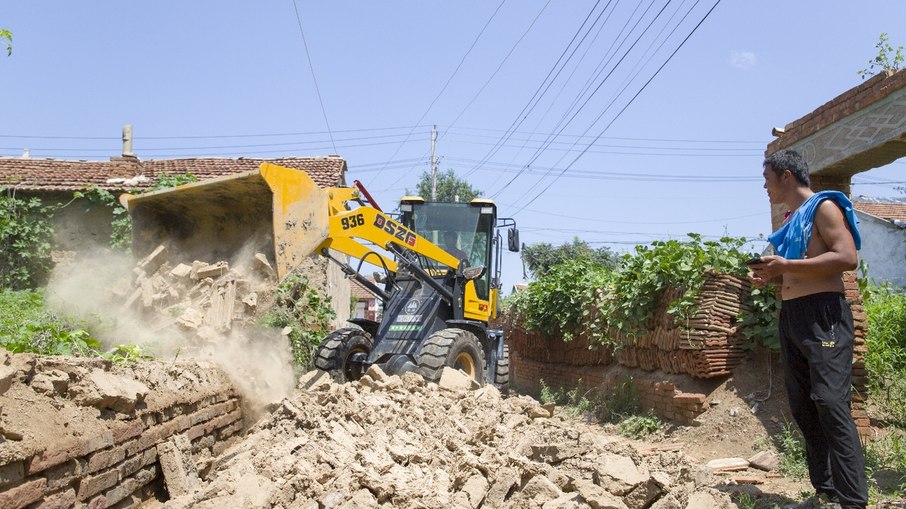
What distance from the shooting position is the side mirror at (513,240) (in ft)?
31.8

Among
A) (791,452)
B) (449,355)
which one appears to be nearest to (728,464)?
(791,452)

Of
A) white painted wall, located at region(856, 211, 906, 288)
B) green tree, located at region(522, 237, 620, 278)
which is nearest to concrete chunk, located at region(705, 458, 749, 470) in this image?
white painted wall, located at region(856, 211, 906, 288)

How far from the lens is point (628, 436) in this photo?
7871 mm

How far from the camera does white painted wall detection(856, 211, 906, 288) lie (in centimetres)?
1994

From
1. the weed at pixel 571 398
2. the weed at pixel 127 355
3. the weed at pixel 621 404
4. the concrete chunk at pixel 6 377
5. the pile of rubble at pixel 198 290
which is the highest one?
the pile of rubble at pixel 198 290

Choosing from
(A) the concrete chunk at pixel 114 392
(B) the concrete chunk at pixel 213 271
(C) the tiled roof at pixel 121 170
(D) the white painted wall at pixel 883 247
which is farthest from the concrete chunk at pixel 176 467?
(D) the white painted wall at pixel 883 247

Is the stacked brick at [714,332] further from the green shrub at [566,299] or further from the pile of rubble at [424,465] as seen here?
the green shrub at [566,299]

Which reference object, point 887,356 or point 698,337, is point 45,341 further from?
point 887,356

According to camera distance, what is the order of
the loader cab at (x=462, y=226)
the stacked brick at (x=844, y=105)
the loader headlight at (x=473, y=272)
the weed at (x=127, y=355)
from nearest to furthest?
the weed at (x=127, y=355)
the stacked brick at (x=844, y=105)
the loader headlight at (x=473, y=272)
the loader cab at (x=462, y=226)

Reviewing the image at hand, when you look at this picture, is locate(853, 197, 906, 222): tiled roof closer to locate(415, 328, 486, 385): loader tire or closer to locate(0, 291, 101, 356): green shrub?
locate(415, 328, 486, 385): loader tire

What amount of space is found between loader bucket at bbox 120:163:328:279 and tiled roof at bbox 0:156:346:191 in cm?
691

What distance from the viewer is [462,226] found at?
10195 millimetres

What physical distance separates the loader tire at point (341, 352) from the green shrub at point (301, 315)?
1.72 m

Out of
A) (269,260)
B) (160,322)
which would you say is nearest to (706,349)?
(269,260)
